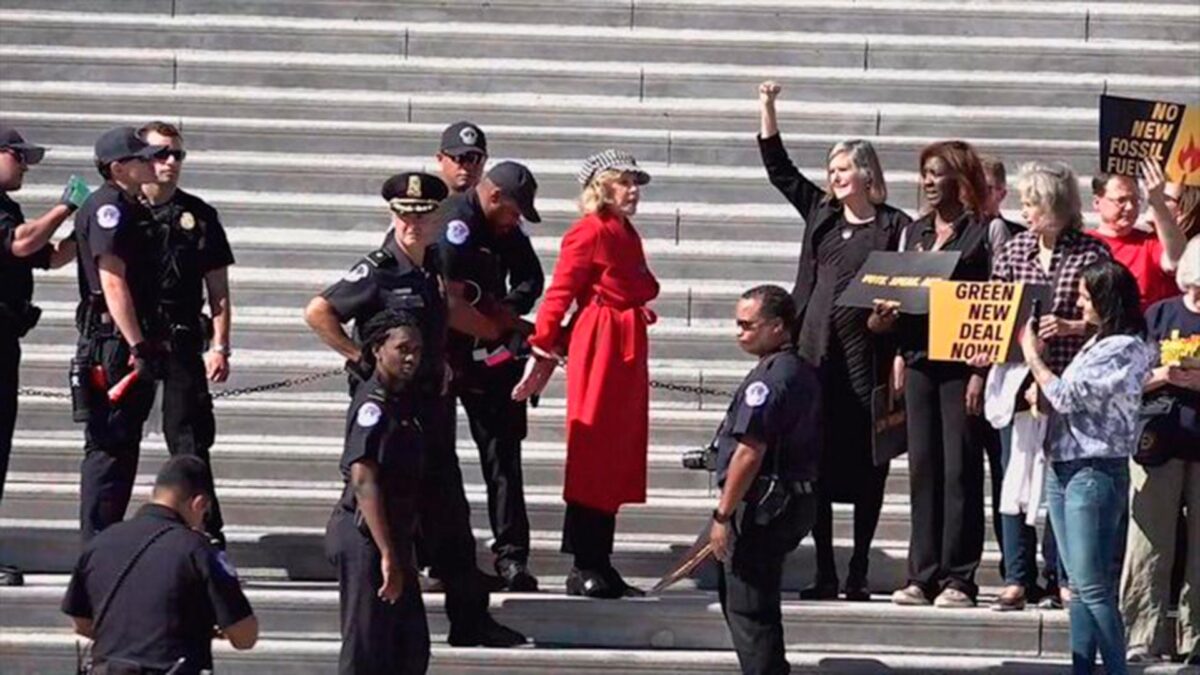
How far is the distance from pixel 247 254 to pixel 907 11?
394 centimetres

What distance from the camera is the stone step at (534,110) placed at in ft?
47.7

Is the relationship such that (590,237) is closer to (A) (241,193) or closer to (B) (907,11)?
(A) (241,193)

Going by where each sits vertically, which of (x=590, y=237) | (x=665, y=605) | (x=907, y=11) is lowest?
(x=665, y=605)

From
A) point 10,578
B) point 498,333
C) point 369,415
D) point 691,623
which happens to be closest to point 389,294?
point 369,415

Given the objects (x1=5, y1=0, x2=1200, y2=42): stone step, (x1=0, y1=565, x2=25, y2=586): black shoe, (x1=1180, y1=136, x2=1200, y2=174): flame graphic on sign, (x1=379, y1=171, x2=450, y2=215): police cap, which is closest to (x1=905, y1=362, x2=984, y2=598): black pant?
(x1=1180, y1=136, x2=1200, y2=174): flame graphic on sign

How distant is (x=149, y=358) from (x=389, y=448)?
4.99 feet

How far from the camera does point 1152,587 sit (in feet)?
35.7

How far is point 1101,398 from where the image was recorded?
33.4 ft

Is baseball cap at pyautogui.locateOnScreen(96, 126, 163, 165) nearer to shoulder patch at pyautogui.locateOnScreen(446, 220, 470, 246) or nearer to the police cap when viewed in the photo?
the police cap

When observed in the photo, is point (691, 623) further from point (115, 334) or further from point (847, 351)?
point (115, 334)

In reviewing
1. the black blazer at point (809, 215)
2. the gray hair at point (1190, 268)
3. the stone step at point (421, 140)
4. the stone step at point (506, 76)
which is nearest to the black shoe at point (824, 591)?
the black blazer at point (809, 215)

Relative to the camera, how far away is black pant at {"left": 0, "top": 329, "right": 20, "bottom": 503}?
36.7 feet

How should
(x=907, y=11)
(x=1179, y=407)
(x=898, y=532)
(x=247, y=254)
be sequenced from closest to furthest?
1. (x=1179, y=407)
2. (x=898, y=532)
3. (x=247, y=254)
4. (x=907, y=11)

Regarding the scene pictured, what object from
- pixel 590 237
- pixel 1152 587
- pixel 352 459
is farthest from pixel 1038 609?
pixel 352 459
